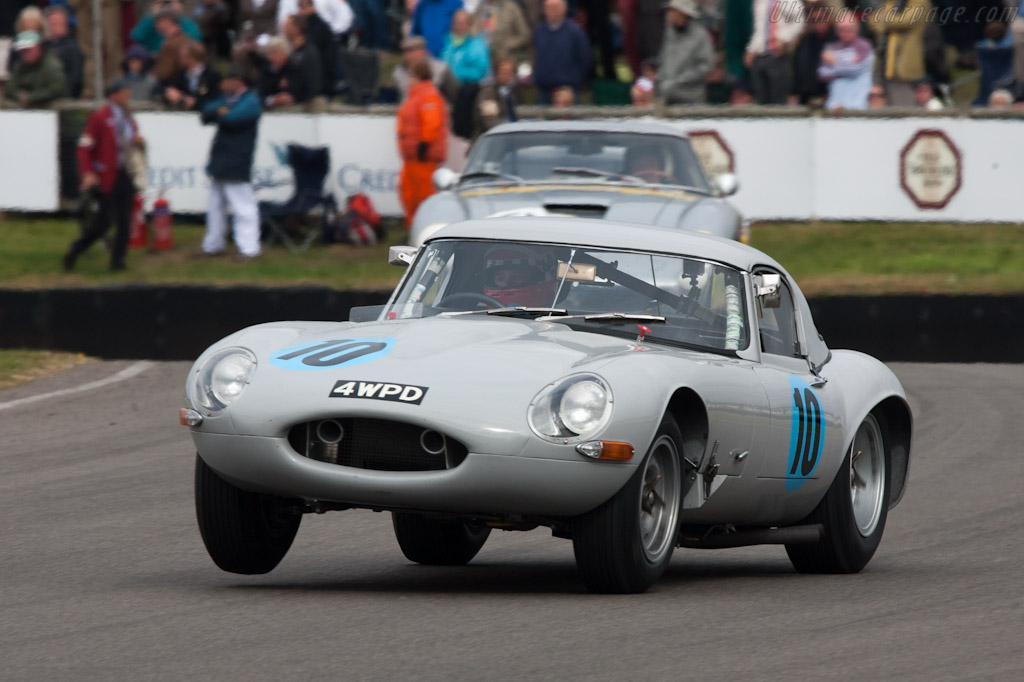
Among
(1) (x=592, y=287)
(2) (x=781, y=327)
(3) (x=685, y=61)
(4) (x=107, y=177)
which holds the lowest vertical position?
(4) (x=107, y=177)

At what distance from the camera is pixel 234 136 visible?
690 inches

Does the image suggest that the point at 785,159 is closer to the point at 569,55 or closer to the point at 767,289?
the point at 569,55

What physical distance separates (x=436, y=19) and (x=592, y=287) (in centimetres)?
1302

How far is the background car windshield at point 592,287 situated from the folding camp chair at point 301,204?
38.4ft

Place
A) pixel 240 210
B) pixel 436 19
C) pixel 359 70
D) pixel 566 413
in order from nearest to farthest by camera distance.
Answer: pixel 566 413, pixel 240 210, pixel 436 19, pixel 359 70

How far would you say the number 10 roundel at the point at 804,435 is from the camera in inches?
263

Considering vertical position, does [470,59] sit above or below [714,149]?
above

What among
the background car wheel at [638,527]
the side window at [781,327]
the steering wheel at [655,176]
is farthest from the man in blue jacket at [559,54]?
the background car wheel at [638,527]

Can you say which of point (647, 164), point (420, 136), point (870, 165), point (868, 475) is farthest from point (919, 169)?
point (868, 475)

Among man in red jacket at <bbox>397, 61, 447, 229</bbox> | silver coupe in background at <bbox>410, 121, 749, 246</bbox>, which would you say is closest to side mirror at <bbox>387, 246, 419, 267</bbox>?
silver coupe in background at <bbox>410, 121, 749, 246</bbox>

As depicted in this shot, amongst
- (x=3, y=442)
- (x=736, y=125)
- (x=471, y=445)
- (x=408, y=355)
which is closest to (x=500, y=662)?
(x=471, y=445)

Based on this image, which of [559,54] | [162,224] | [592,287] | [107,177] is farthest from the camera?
[559,54]

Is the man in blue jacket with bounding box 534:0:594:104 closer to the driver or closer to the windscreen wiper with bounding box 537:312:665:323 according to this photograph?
the driver

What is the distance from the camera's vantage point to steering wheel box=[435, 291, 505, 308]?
6707 mm
